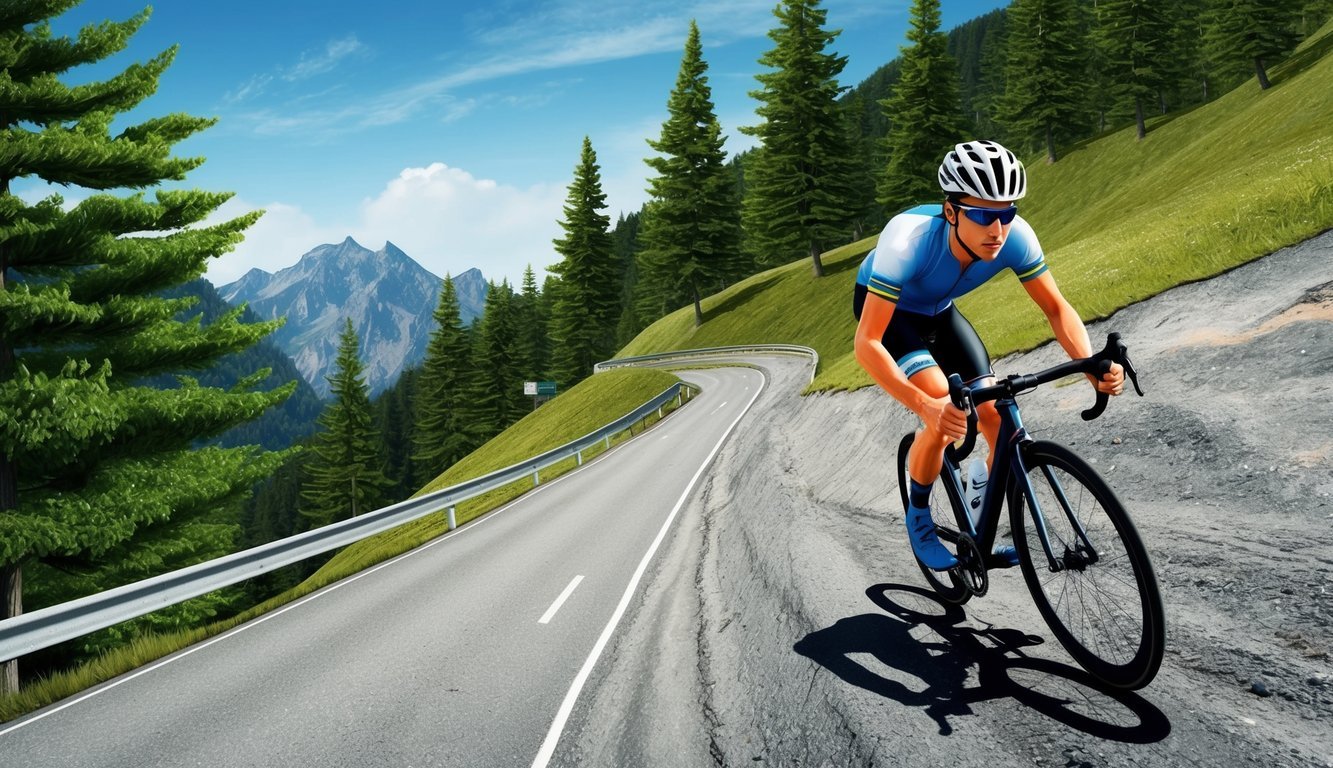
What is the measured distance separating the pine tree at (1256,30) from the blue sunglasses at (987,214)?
2247 inches

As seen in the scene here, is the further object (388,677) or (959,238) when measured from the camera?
(388,677)

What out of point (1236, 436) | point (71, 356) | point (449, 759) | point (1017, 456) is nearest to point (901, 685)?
point (1017, 456)

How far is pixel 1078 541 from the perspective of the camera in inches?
127

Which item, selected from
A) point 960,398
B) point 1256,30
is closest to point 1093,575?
point 960,398

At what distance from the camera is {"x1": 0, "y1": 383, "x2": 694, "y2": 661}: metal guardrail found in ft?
23.3

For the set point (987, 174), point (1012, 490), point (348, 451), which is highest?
point (987, 174)

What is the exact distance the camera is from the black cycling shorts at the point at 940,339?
163 inches

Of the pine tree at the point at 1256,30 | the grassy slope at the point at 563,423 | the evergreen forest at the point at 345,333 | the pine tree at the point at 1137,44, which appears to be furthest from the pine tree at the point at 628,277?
the pine tree at the point at 1256,30

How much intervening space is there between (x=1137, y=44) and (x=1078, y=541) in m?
61.4

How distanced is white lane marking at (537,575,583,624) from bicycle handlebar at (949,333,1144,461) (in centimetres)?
565

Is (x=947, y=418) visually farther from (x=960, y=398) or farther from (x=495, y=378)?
(x=495, y=378)

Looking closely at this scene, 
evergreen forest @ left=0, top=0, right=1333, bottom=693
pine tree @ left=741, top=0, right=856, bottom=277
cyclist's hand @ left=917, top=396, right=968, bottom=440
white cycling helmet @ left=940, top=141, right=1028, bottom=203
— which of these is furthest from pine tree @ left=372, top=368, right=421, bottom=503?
white cycling helmet @ left=940, top=141, right=1028, bottom=203

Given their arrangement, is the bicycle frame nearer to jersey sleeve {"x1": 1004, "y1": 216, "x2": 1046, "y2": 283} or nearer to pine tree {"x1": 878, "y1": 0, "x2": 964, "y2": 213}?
jersey sleeve {"x1": 1004, "y1": 216, "x2": 1046, "y2": 283}

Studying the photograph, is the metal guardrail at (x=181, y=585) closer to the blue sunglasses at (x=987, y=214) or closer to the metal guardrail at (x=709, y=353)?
the blue sunglasses at (x=987, y=214)
